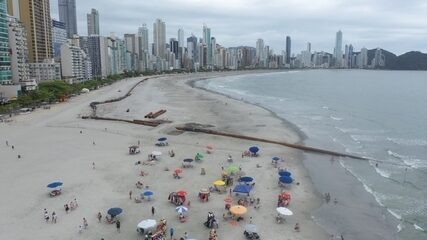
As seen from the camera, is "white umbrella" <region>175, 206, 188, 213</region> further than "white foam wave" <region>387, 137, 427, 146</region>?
No

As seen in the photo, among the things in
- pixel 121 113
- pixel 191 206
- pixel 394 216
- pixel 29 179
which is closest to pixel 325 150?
pixel 394 216

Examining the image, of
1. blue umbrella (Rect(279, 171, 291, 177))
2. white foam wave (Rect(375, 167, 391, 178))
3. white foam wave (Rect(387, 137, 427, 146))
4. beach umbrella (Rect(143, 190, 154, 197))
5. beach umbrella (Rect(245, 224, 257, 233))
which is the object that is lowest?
white foam wave (Rect(375, 167, 391, 178))

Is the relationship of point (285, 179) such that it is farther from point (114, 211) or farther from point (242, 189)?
point (114, 211)

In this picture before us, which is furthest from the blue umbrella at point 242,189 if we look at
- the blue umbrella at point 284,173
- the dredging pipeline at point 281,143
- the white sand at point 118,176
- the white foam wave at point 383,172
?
the dredging pipeline at point 281,143

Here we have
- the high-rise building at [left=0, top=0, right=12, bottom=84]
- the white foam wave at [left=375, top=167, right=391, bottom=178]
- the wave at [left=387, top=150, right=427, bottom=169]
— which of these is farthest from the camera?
the high-rise building at [left=0, top=0, right=12, bottom=84]

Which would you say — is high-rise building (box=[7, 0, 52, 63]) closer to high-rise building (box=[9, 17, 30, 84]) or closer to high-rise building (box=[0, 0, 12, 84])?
high-rise building (box=[9, 17, 30, 84])

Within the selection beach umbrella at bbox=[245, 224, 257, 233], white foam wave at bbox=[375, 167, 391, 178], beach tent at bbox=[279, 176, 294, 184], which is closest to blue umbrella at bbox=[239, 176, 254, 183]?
beach tent at bbox=[279, 176, 294, 184]

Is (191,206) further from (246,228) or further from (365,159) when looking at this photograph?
(365,159)

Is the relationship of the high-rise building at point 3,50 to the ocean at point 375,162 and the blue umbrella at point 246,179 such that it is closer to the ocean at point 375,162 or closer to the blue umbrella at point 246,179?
the ocean at point 375,162
